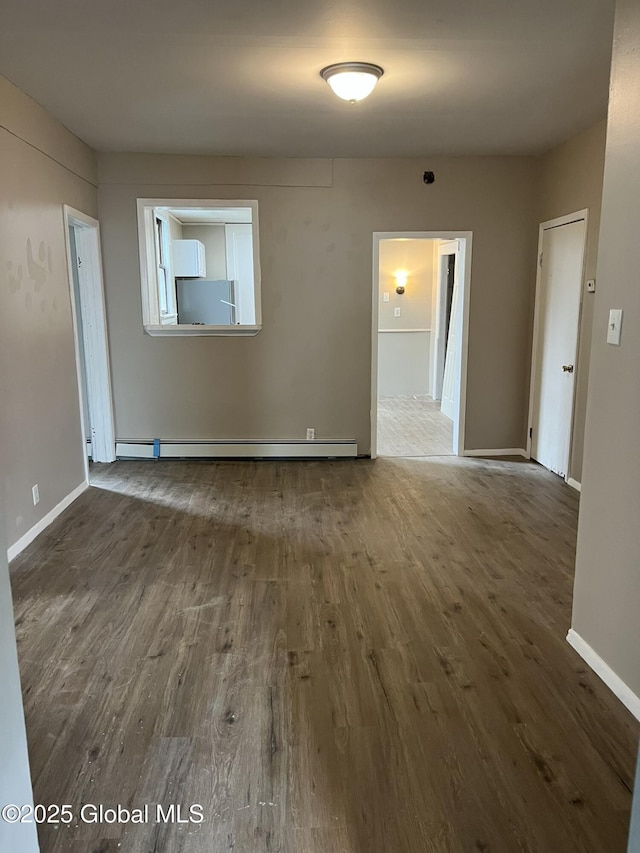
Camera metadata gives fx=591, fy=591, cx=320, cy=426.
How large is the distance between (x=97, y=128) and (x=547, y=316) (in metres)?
3.80

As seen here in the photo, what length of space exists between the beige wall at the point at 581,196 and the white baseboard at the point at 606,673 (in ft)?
7.00

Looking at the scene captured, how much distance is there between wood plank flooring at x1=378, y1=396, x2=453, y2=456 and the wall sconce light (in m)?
1.51

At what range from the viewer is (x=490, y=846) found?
156 cm

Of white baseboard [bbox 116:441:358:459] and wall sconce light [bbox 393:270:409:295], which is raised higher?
wall sconce light [bbox 393:270:409:295]

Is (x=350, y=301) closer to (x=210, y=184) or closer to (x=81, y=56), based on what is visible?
(x=210, y=184)

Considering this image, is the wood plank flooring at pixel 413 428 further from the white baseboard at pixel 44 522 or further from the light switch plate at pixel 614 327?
the light switch plate at pixel 614 327

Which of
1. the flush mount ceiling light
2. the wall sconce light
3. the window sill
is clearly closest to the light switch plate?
the flush mount ceiling light

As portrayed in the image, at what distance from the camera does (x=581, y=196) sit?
4.34 metres

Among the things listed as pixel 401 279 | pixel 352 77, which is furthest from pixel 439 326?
pixel 352 77

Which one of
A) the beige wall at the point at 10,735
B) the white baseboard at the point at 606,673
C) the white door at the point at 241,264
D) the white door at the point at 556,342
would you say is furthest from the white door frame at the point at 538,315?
the beige wall at the point at 10,735

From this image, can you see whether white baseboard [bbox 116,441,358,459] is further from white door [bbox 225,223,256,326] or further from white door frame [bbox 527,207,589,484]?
white door [bbox 225,223,256,326]

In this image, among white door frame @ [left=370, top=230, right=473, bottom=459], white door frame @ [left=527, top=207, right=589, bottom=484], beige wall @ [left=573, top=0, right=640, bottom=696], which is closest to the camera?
beige wall @ [left=573, top=0, right=640, bottom=696]

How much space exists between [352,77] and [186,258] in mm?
4630

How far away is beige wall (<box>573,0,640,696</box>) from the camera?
199 centimetres
